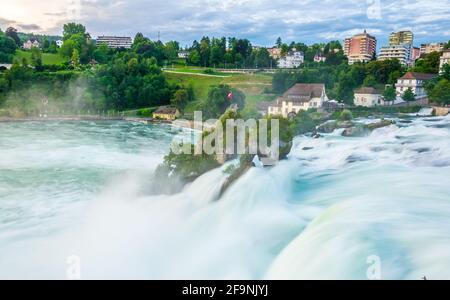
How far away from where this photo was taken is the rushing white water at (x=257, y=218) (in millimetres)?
2307

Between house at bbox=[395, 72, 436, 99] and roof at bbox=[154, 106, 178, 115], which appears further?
roof at bbox=[154, 106, 178, 115]

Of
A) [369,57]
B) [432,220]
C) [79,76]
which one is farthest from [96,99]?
[432,220]

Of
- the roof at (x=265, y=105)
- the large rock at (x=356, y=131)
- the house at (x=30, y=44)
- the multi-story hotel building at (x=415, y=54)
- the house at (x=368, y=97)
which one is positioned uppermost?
the house at (x=30, y=44)

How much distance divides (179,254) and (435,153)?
10.1ft

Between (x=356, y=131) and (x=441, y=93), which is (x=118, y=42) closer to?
(x=356, y=131)

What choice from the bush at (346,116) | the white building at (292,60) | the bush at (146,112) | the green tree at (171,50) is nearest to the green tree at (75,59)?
the green tree at (171,50)

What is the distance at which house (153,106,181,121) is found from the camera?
9711mm

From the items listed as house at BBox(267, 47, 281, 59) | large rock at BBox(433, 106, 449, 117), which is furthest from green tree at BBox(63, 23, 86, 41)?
large rock at BBox(433, 106, 449, 117)

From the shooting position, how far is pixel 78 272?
2.31 m

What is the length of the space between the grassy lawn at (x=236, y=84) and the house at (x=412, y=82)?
2131 millimetres

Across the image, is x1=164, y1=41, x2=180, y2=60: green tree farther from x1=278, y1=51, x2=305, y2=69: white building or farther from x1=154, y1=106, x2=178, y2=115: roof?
x1=278, y1=51, x2=305, y2=69: white building

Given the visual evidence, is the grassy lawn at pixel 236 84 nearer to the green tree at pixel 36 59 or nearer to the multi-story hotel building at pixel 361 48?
the multi-story hotel building at pixel 361 48
